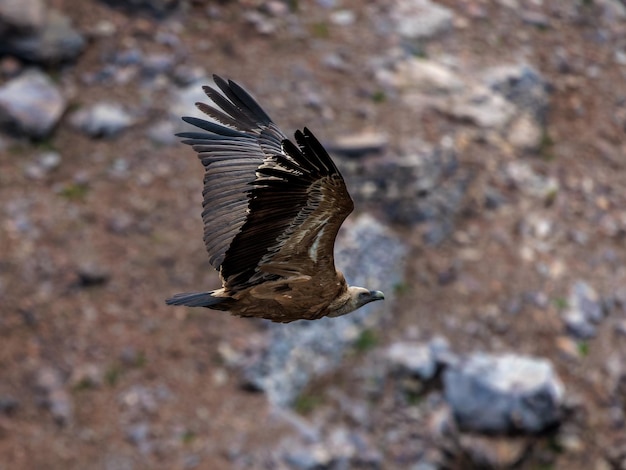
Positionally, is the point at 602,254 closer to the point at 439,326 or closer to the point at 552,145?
the point at 552,145

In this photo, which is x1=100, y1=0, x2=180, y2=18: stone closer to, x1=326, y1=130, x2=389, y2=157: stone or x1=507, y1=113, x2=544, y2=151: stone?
x1=326, y1=130, x2=389, y2=157: stone

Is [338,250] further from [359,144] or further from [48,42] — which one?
[48,42]

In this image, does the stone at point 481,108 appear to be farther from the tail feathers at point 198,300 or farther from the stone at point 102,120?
the tail feathers at point 198,300

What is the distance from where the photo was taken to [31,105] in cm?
1101

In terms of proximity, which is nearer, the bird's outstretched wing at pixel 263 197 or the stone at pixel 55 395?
the bird's outstretched wing at pixel 263 197

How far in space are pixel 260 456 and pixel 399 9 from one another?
19.9ft

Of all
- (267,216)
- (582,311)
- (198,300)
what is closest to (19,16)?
(198,300)

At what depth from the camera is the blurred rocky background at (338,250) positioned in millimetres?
9617

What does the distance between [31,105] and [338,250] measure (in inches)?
137

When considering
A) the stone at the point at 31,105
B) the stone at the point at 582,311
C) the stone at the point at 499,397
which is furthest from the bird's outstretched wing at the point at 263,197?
the stone at the point at 582,311

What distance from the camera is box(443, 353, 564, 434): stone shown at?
10.2 m

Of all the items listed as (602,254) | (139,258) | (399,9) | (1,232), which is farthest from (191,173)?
(602,254)

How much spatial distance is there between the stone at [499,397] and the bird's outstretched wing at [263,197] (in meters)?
4.48

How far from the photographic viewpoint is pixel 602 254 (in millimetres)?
11914
